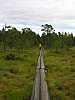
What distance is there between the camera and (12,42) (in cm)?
7081

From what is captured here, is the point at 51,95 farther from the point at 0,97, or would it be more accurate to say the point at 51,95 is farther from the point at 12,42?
the point at 12,42

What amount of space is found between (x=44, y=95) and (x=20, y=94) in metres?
1.96

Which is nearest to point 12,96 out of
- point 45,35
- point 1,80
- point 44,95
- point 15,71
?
point 44,95

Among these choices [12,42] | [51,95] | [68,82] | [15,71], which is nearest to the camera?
[51,95]

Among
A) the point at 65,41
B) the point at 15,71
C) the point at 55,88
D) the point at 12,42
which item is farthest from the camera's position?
the point at 65,41

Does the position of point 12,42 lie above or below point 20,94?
above

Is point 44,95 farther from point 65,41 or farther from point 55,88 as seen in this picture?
point 65,41

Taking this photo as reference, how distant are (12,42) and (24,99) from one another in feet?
174

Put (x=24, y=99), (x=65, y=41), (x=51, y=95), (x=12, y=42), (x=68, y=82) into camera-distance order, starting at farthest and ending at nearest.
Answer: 1. (x=65, y=41)
2. (x=12, y=42)
3. (x=68, y=82)
4. (x=51, y=95)
5. (x=24, y=99)

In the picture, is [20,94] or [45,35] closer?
[20,94]

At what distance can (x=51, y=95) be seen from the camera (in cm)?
1967

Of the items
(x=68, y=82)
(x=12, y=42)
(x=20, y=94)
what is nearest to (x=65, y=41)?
(x=12, y=42)

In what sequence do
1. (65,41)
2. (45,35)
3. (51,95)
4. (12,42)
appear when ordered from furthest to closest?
(45,35) < (65,41) < (12,42) < (51,95)

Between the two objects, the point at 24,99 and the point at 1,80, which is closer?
the point at 24,99
